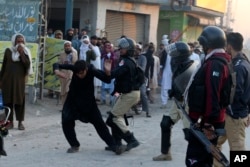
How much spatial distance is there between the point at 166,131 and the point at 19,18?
6.74 meters

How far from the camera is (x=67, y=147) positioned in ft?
31.2

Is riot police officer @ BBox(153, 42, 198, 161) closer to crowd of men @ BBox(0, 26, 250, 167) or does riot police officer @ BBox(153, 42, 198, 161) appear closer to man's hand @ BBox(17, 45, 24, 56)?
crowd of men @ BBox(0, 26, 250, 167)

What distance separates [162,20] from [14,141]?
75.0ft

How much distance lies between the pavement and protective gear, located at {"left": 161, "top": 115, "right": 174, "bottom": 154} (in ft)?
0.75

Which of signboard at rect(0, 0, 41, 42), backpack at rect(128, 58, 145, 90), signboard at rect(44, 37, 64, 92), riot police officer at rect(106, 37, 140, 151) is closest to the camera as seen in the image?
riot police officer at rect(106, 37, 140, 151)

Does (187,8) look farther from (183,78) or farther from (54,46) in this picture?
(183,78)

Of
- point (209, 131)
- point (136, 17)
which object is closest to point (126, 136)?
point (209, 131)

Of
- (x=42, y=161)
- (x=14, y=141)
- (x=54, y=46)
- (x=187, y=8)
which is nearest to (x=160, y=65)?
(x=54, y=46)

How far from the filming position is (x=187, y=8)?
3098cm

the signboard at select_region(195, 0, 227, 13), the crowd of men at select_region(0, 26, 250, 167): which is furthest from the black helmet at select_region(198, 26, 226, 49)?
the signboard at select_region(195, 0, 227, 13)

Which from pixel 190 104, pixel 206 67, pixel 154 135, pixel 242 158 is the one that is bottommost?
pixel 154 135

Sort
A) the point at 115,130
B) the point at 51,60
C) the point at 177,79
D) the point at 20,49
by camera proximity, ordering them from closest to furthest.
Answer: the point at 177,79, the point at 115,130, the point at 20,49, the point at 51,60

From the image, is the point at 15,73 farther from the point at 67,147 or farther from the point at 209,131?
the point at 209,131

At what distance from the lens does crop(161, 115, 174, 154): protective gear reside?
8.50 meters
